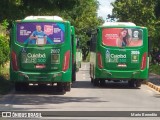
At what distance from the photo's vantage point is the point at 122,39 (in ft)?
81.6

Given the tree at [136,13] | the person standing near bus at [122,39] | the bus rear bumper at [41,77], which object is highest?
the tree at [136,13]

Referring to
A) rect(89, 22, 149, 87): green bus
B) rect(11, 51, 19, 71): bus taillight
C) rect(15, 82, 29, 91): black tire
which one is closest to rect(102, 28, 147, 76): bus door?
rect(89, 22, 149, 87): green bus

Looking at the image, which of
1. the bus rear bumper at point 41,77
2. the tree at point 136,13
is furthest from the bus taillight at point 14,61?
the tree at point 136,13

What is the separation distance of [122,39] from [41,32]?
558cm

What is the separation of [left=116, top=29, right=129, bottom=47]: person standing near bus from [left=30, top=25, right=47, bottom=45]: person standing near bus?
5328 mm

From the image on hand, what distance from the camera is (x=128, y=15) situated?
55.6m

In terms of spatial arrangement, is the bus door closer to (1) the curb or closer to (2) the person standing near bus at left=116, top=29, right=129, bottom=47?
(2) the person standing near bus at left=116, top=29, right=129, bottom=47

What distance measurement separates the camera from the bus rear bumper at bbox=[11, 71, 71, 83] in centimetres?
2058

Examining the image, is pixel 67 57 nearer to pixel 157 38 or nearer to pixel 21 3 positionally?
pixel 21 3

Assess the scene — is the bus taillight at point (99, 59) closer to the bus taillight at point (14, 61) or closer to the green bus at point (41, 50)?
the green bus at point (41, 50)

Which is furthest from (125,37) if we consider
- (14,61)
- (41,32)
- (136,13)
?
(136,13)

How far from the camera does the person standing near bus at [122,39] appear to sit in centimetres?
2484

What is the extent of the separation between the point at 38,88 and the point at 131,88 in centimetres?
477

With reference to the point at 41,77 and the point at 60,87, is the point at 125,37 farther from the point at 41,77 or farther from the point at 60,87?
the point at 41,77
